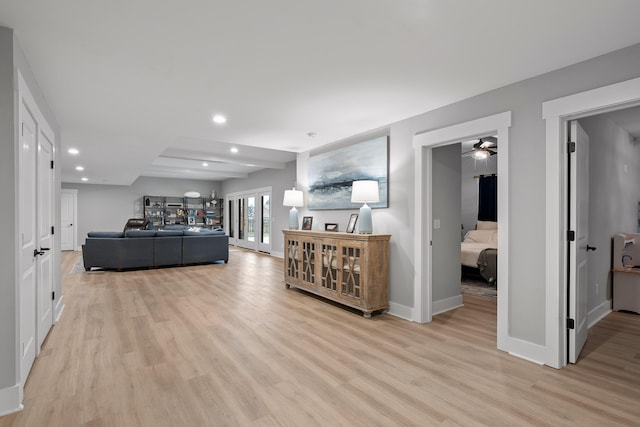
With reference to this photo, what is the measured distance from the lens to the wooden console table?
146 inches

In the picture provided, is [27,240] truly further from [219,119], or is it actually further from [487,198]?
[487,198]

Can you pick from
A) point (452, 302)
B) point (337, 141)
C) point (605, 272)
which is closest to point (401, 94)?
point (337, 141)

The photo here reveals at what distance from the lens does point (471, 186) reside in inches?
294

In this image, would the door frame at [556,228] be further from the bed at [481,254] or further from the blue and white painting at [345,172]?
the bed at [481,254]

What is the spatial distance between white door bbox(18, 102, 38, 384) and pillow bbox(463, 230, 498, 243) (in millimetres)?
6587

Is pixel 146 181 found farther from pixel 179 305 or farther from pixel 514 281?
pixel 514 281

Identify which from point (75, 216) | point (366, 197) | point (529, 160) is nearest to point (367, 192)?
point (366, 197)

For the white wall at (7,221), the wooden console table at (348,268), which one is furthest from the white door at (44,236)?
the wooden console table at (348,268)

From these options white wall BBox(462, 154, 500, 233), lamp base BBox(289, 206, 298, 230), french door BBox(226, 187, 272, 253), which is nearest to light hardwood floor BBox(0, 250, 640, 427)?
lamp base BBox(289, 206, 298, 230)

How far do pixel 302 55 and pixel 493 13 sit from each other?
3.89 ft

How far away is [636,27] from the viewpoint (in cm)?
193

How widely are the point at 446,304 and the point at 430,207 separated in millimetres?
1298

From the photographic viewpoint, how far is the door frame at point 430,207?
2.79 meters

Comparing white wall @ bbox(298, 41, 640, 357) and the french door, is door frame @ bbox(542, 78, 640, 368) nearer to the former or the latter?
white wall @ bbox(298, 41, 640, 357)
